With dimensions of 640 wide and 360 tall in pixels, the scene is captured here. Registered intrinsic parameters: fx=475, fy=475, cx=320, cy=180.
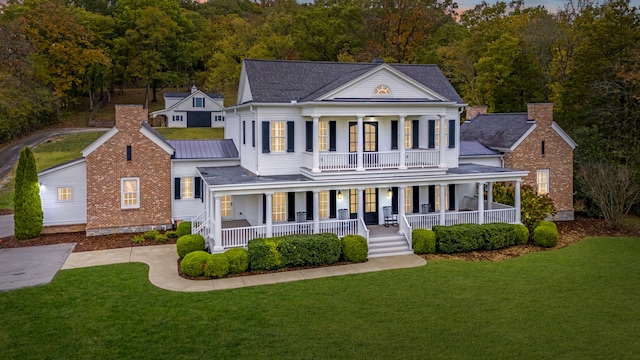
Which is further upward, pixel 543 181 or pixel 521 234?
pixel 543 181

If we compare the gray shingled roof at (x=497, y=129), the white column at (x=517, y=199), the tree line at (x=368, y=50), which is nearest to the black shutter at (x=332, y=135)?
the white column at (x=517, y=199)

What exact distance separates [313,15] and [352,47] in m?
6.00

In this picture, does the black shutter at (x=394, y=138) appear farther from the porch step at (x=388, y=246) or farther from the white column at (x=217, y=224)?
the white column at (x=217, y=224)

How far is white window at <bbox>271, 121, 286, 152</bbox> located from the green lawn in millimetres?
7114

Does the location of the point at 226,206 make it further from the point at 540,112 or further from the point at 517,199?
the point at 540,112

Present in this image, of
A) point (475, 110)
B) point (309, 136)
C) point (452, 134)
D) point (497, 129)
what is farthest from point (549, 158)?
point (309, 136)

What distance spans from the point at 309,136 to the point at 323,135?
0.61 metres

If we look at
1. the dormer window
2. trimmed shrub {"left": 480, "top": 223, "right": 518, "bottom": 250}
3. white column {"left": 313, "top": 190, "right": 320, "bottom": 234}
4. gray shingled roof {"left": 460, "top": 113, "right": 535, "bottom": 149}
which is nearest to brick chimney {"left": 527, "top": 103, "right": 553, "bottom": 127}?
gray shingled roof {"left": 460, "top": 113, "right": 535, "bottom": 149}

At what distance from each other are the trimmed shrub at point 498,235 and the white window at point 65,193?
17.8 meters

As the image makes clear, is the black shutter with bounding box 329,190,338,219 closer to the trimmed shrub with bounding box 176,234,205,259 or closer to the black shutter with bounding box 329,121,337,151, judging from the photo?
the black shutter with bounding box 329,121,337,151

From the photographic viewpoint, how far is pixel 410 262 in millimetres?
17156

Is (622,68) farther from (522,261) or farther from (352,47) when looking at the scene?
(352,47)

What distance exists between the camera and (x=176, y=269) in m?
16.3

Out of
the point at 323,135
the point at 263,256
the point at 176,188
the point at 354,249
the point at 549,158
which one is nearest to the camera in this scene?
the point at 263,256
